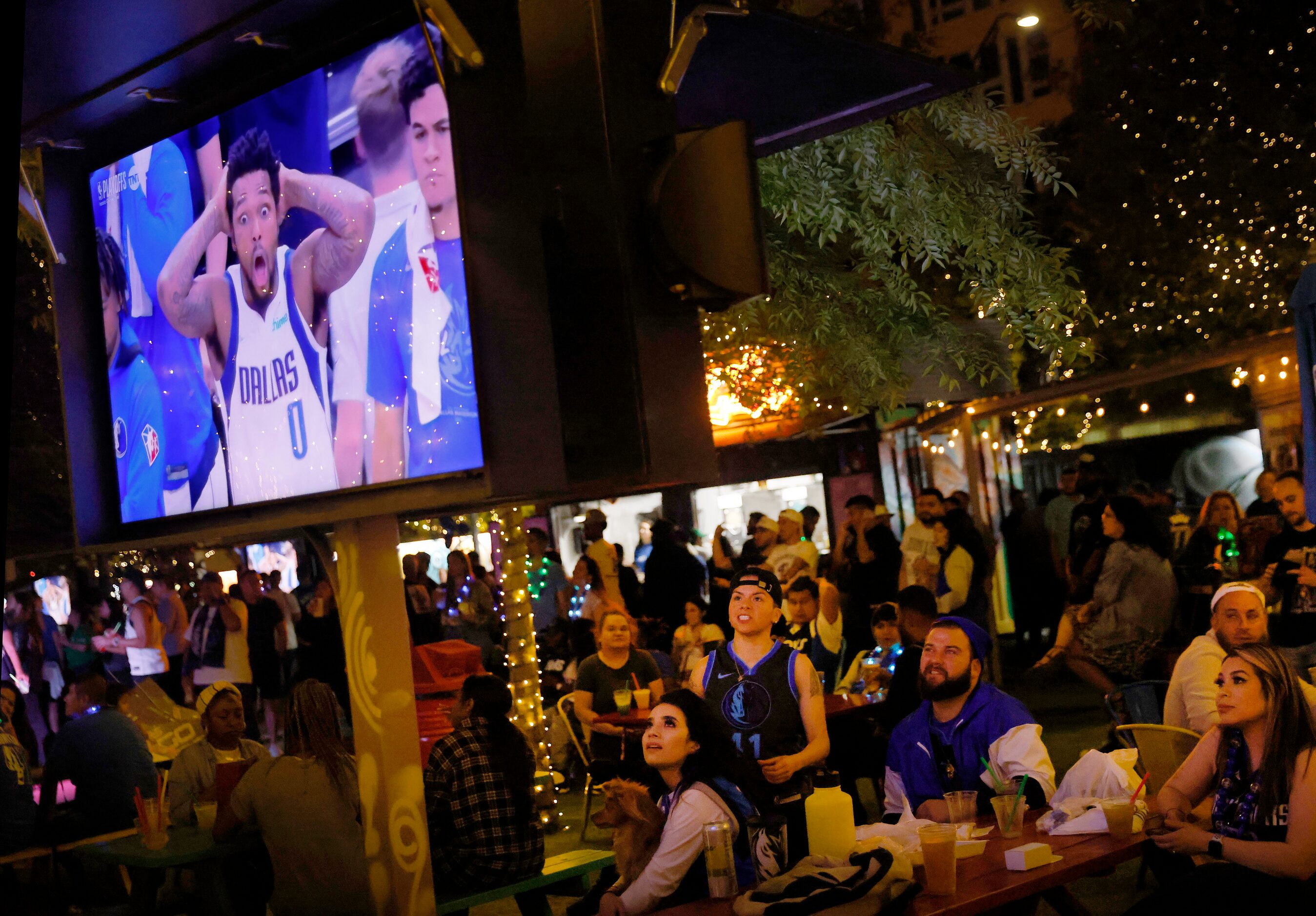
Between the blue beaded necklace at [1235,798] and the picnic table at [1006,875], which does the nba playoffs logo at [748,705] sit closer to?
the picnic table at [1006,875]

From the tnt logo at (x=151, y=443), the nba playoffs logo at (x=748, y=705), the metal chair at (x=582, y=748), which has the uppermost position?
the tnt logo at (x=151, y=443)

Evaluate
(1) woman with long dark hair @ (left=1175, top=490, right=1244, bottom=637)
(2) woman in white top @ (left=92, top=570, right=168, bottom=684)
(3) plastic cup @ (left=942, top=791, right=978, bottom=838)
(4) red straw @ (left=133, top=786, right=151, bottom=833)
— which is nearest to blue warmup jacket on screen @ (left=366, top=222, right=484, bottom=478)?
(3) plastic cup @ (left=942, top=791, right=978, bottom=838)

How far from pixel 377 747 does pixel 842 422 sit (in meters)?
13.0

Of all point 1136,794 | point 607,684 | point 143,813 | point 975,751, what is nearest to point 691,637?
point 607,684

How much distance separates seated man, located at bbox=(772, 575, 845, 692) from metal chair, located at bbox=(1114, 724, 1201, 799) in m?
3.84

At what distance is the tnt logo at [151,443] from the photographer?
384 centimetres

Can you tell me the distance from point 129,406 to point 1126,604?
676 centimetres

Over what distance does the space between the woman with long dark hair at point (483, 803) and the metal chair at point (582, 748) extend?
2675 millimetres

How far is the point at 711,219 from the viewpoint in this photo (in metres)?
2.91

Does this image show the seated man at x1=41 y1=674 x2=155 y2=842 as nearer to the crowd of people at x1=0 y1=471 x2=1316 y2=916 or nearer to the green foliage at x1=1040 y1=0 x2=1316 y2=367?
the crowd of people at x1=0 y1=471 x2=1316 y2=916

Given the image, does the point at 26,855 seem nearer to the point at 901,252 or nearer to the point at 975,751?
the point at 975,751

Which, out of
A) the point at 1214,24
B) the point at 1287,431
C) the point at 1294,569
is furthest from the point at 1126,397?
the point at 1294,569

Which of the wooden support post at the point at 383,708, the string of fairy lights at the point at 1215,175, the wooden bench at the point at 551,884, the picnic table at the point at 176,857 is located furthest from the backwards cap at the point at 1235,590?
the string of fairy lights at the point at 1215,175

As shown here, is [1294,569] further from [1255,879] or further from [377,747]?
[377,747]
